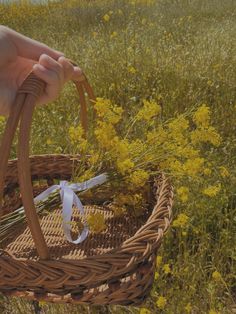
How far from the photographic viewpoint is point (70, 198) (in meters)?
1.16

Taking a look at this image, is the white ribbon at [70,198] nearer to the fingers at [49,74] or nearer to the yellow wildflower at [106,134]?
the yellow wildflower at [106,134]

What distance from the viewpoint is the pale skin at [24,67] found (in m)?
0.95

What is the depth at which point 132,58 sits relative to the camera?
292cm

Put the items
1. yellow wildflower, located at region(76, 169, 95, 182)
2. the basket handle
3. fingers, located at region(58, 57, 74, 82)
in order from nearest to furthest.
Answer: the basket handle < fingers, located at region(58, 57, 74, 82) < yellow wildflower, located at region(76, 169, 95, 182)

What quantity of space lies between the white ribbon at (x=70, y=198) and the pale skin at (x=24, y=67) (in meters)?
0.26

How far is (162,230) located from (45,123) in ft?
4.79

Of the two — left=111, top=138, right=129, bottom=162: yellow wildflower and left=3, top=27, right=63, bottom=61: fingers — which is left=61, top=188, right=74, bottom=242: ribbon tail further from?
left=3, top=27, right=63, bottom=61: fingers

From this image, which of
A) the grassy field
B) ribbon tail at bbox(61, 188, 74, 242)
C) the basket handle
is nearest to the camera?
the basket handle

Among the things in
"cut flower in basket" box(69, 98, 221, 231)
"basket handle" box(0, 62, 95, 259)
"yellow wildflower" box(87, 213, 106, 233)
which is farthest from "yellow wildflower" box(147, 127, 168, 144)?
"basket handle" box(0, 62, 95, 259)

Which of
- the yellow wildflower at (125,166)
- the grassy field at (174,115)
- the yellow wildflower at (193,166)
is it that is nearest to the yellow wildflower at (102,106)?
the yellow wildflower at (125,166)

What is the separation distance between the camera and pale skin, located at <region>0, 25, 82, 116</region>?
37.3 inches

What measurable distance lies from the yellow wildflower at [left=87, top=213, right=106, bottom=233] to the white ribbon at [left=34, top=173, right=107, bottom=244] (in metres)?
0.02

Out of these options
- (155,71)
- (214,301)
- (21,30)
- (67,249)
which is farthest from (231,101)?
(21,30)

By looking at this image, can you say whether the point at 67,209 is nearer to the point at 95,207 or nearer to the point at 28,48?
the point at 95,207
